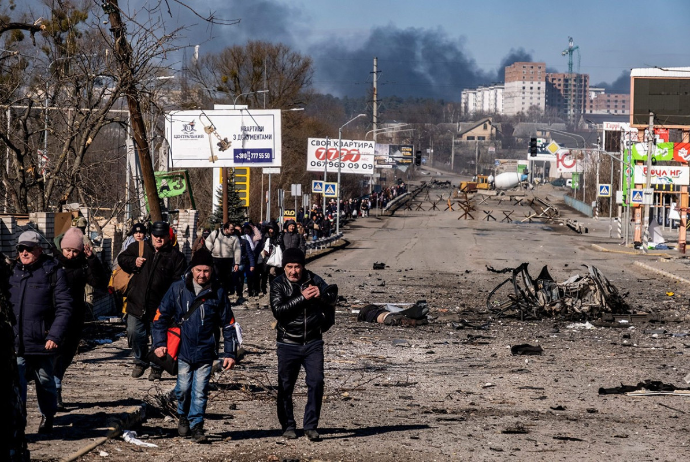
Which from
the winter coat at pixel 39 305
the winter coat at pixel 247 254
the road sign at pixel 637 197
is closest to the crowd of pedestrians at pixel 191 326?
the winter coat at pixel 39 305

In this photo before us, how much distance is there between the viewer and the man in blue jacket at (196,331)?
7914 mm

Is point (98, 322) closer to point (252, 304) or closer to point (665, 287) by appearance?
point (252, 304)

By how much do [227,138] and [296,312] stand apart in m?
25.2

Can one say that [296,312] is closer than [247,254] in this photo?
Yes

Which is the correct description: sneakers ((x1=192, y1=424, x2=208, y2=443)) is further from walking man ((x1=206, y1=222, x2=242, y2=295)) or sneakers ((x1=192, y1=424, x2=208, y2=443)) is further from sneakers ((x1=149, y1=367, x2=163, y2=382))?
walking man ((x1=206, y1=222, x2=242, y2=295))

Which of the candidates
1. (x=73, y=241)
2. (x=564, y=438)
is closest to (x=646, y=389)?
(x=564, y=438)

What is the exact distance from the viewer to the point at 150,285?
35.5 feet

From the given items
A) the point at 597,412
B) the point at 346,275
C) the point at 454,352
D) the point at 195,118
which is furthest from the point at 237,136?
the point at 597,412

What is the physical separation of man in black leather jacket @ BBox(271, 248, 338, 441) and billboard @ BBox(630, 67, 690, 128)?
1895 inches

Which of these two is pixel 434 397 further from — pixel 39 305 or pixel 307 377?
pixel 39 305

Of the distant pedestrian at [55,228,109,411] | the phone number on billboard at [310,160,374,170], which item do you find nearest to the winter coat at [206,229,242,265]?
the distant pedestrian at [55,228,109,411]

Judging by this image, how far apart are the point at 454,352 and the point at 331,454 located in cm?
694

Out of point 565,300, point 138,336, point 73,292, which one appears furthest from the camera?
point 565,300

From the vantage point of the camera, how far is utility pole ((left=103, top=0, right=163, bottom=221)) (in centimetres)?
1428
